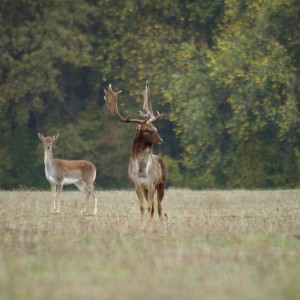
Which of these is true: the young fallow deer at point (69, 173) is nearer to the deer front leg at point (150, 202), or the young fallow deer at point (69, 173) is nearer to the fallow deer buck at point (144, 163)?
the fallow deer buck at point (144, 163)

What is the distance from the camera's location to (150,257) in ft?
36.4

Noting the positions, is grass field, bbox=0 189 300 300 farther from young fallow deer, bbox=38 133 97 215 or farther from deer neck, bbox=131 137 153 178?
young fallow deer, bbox=38 133 97 215

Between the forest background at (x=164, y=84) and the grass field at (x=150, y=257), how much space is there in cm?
1583

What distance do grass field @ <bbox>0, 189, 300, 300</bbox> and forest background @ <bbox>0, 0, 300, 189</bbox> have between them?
15.8 meters

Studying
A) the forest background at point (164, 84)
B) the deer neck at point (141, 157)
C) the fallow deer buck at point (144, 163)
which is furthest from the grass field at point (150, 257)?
the forest background at point (164, 84)

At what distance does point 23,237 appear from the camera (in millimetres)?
13188

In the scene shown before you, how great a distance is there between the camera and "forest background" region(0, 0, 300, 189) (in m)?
33.8

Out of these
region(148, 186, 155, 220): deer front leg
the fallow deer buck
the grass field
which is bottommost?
the grass field

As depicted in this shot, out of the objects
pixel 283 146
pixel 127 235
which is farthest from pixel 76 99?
pixel 127 235

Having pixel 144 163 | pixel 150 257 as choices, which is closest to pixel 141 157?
pixel 144 163

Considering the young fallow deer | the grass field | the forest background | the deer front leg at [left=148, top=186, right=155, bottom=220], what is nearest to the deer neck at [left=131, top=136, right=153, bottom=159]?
the deer front leg at [left=148, top=186, right=155, bottom=220]

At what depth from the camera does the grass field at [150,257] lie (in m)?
8.99

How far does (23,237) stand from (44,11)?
81.9ft

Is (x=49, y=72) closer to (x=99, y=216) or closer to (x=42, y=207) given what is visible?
(x=42, y=207)
